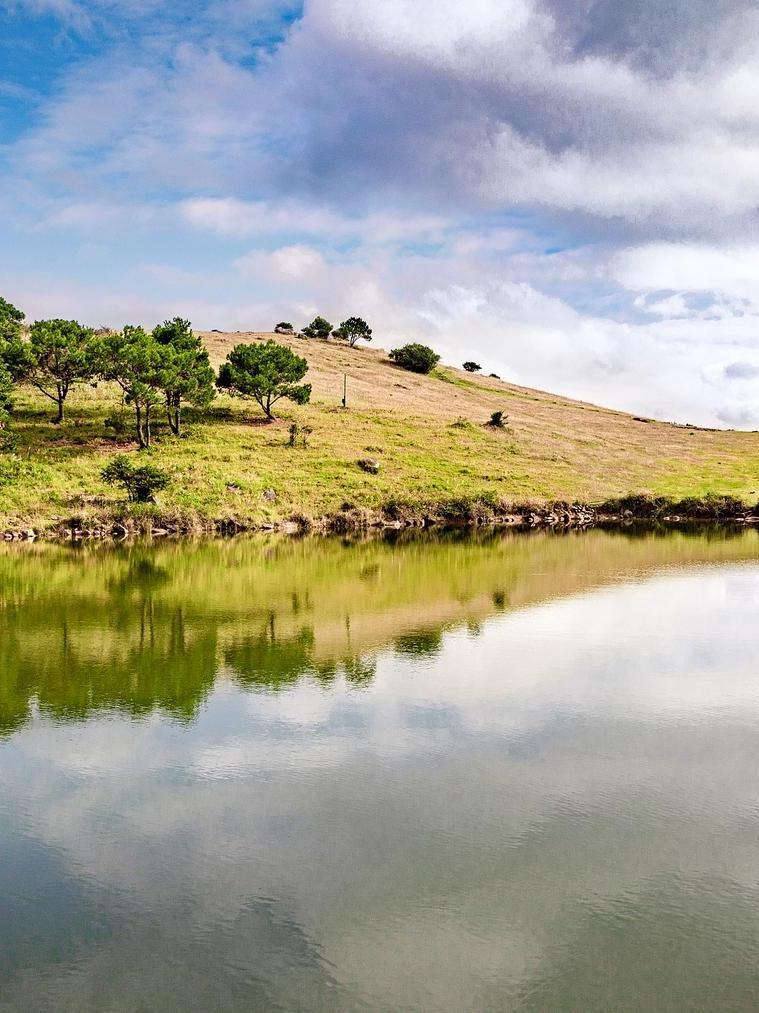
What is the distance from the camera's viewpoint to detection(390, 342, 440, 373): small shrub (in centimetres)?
16625

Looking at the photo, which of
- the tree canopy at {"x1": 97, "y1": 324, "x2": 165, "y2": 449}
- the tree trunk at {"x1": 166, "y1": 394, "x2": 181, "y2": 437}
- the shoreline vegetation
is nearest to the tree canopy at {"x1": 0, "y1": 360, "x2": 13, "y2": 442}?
the shoreline vegetation

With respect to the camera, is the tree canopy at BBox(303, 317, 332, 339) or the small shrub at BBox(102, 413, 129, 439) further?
the tree canopy at BBox(303, 317, 332, 339)

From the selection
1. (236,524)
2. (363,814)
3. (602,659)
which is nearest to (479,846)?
(363,814)

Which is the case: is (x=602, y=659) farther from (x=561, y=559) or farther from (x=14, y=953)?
(x=561, y=559)

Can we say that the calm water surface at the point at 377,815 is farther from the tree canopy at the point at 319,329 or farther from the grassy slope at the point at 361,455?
the tree canopy at the point at 319,329

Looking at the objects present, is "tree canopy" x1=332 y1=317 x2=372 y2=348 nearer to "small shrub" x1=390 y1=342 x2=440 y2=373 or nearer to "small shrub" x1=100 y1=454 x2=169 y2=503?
"small shrub" x1=390 y1=342 x2=440 y2=373

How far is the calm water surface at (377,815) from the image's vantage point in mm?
11469

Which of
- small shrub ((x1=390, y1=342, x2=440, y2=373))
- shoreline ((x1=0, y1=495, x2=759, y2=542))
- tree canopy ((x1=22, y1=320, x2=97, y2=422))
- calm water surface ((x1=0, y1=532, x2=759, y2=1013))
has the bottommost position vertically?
calm water surface ((x1=0, y1=532, x2=759, y2=1013))

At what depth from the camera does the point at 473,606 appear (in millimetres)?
40812

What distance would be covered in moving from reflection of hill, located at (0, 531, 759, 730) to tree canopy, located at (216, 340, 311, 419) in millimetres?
39475

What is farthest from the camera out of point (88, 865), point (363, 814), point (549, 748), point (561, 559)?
point (561, 559)

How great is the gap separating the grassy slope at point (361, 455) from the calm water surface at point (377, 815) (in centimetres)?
4422

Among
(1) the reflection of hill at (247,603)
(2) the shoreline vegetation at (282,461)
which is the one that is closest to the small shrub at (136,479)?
(2) the shoreline vegetation at (282,461)

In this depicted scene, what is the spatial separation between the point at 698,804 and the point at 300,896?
8.40 m
